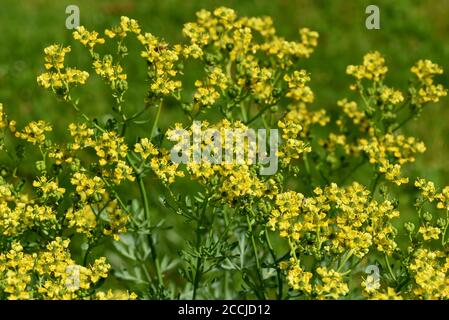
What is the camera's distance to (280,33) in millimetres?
8516

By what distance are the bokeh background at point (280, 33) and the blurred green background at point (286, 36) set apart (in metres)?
0.01

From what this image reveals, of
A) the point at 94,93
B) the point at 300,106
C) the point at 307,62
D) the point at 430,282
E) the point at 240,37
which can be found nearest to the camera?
the point at 430,282

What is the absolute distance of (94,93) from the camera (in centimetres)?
741

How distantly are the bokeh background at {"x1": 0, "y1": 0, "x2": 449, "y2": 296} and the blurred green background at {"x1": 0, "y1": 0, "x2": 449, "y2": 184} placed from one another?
0.01 metres

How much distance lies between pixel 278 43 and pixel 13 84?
418 cm

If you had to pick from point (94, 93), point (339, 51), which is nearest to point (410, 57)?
point (339, 51)

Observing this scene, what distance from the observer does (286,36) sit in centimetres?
848

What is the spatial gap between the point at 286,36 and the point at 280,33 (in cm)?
9

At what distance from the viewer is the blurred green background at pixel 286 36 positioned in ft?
24.1

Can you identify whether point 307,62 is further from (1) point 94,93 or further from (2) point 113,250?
(2) point 113,250

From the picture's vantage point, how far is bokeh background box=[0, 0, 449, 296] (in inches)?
287

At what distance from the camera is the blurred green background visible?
7.33 metres

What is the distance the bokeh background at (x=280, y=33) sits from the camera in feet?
24.0
